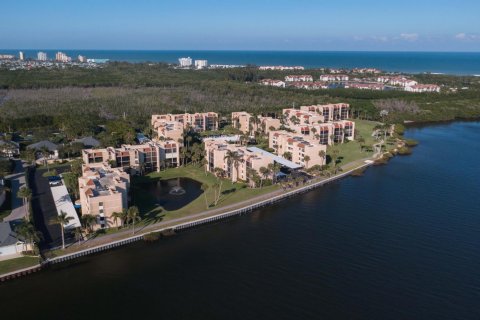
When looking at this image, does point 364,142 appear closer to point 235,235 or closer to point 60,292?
point 235,235

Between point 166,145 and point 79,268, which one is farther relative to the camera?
point 166,145

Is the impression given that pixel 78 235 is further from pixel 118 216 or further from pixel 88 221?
pixel 118 216

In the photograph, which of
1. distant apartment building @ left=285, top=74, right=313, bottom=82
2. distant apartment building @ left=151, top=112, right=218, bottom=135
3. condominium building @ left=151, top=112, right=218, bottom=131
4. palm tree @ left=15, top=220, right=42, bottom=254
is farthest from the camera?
distant apartment building @ left=285, top=74, right=313, bottom=82

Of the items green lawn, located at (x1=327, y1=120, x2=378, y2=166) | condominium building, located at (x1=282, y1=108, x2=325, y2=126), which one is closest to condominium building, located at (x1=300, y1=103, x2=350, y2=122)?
condominium building, located at (x1=282, y1=108, x2=325, y2=126)

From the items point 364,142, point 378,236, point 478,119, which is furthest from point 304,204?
point 478,119

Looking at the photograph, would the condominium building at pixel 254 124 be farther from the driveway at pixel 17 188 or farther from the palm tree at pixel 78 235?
the palm tree at pixel 78 235

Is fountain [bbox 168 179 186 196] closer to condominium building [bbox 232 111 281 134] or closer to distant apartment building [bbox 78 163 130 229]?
distant apartment building [bbox 78 163 130 229]

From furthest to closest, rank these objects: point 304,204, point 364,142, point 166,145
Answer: point 364,142 < point 166,145 < point 304,204

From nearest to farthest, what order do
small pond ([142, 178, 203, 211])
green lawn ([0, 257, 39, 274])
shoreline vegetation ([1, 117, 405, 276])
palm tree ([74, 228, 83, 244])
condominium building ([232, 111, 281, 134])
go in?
green lawn ([0, 257, 39, 274]), palm tree ([74, 228, 83, 244]), shoreline vegetation ([1, 117, 405, 276]), small pond ([142, 178, 203, 211]), condominium building ([232, 111, 281, 134])
